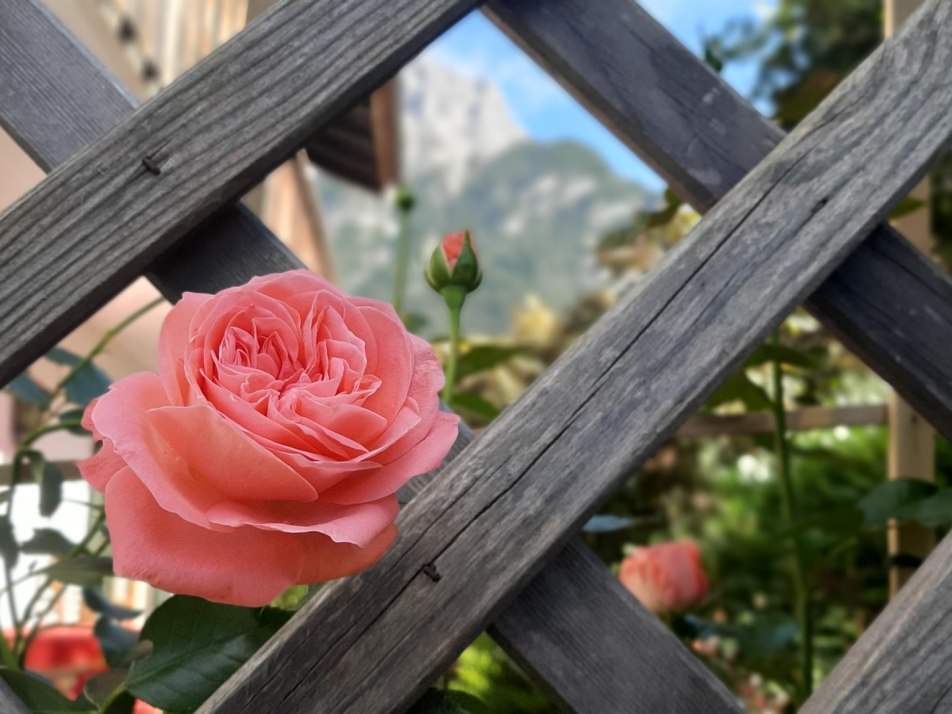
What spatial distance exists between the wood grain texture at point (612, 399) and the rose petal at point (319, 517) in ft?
0.34

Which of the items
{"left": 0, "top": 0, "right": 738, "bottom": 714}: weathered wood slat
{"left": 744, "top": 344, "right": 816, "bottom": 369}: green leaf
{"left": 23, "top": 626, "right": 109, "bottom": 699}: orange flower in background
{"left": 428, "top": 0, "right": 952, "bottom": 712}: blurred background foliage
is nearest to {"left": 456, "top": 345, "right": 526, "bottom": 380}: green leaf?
{"left": 428, "top": 0, "right": 952, "bottom": 712}: blurred background foliage

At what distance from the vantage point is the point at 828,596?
1.77 m

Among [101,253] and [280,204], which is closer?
[101,253]

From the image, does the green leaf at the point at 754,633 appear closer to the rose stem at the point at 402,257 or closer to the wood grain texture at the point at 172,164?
the rose stem at the point at 402,257

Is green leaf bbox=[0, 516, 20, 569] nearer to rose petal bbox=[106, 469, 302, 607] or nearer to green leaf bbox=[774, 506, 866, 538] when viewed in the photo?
rose petal bbox=[106, 469, 302, 607]

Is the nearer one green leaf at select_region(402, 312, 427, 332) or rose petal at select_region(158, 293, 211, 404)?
rose petal at select_region(158, 293, 211, 404)

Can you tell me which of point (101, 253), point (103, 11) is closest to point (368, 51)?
point (101, 253)

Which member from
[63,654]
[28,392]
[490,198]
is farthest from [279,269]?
[490,198]

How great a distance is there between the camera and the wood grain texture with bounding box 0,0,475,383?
51 cm

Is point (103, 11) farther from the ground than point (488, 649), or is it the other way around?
point (103, 11)

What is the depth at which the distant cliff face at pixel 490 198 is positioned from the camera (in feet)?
78.9

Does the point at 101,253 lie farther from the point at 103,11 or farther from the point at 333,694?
the point at 103,11

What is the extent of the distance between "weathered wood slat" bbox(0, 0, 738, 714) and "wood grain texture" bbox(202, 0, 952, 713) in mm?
33

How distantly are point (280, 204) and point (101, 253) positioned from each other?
3753mm
